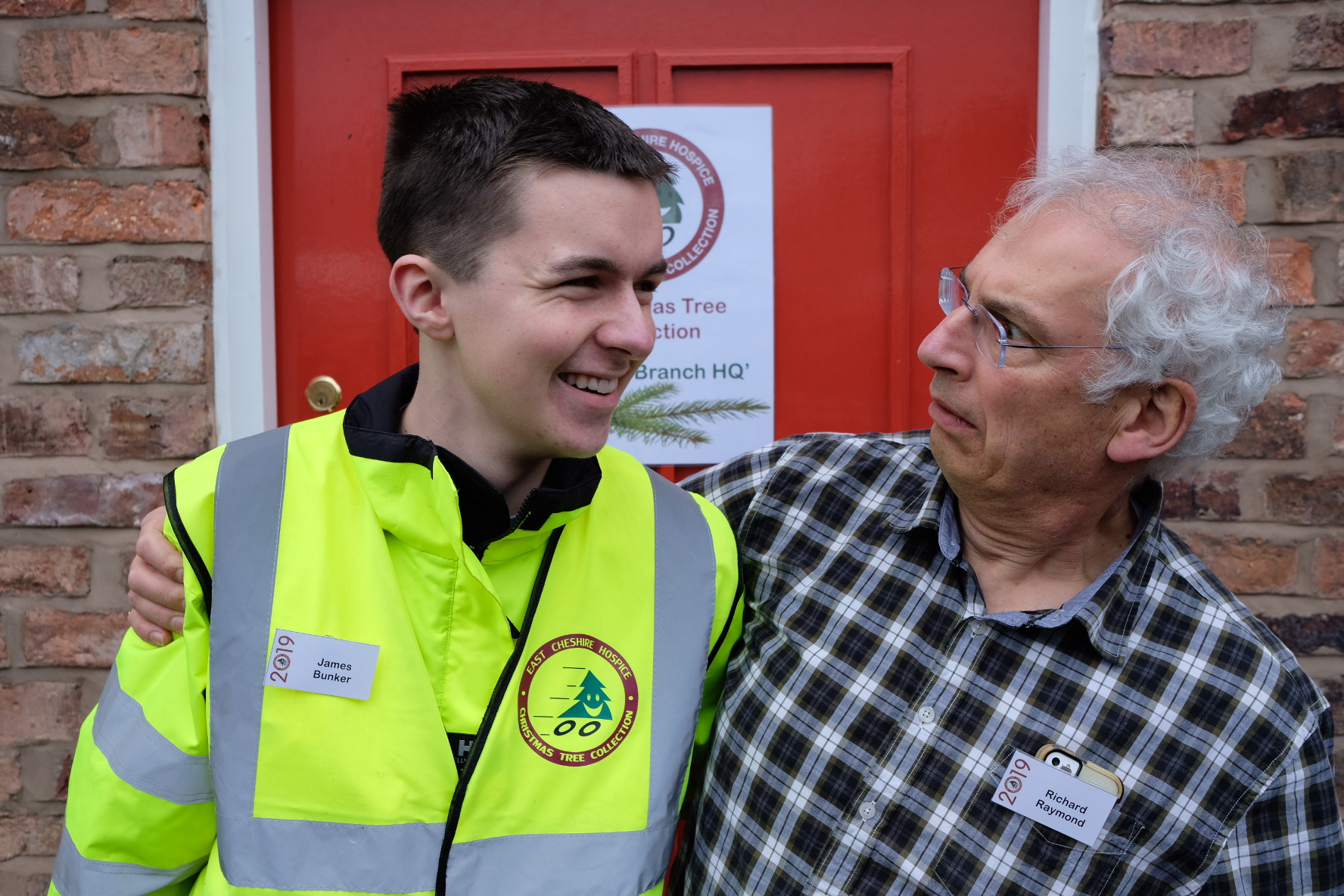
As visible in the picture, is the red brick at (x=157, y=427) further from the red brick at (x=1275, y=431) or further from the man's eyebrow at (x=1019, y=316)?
the red brick at (x=1275, y=431)

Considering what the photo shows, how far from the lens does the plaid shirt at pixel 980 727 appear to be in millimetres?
1155

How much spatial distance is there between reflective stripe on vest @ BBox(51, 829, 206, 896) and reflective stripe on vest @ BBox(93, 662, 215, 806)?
0.38 feet

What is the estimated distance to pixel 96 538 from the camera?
2.02 m

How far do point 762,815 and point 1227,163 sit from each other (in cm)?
159

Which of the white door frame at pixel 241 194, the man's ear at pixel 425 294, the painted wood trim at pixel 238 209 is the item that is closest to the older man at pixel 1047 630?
the man's ear at pixel 425 294

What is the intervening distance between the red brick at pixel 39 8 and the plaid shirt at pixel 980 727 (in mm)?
1878

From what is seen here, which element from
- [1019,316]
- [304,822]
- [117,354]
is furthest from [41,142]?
[1019,316]

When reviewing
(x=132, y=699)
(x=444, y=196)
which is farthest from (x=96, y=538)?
(x=444, y=196)

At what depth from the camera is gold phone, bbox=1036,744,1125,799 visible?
117cm

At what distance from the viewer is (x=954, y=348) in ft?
4.48

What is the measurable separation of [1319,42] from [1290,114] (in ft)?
0.49

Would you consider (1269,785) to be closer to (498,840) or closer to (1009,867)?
(1009,867)

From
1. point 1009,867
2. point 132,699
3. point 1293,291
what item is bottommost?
point 1009,867

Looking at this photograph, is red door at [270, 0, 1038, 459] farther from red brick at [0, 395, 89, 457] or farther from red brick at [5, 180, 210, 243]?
red brick at [0, 395, 89, 457]
